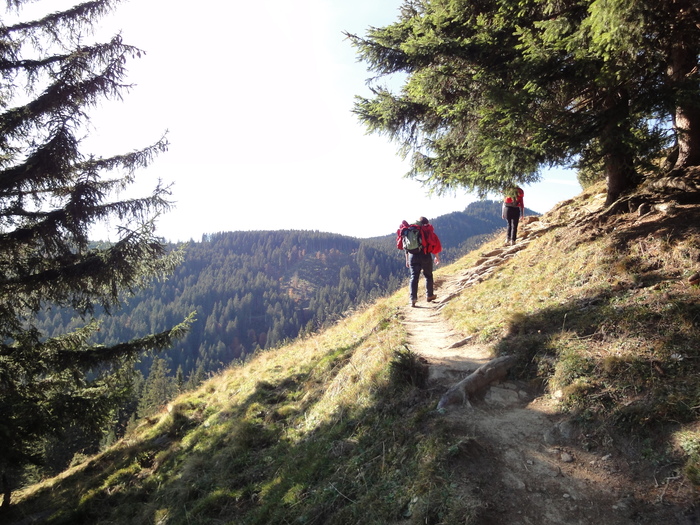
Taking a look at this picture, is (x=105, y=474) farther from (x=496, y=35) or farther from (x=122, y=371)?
(x=496, y=35)

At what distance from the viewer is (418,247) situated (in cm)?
990

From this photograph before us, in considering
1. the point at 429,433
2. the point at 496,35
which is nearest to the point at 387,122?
the point at 496,35

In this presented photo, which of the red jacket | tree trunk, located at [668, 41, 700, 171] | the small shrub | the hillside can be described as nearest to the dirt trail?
the hillside

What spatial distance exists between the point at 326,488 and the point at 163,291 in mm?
196367

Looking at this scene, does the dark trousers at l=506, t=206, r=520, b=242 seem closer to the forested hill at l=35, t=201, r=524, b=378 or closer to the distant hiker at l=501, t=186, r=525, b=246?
the distant hiker at l=501, t=186, r=525, b=246

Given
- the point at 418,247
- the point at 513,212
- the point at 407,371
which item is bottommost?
the point at 407,371

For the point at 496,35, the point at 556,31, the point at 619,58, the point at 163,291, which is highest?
the point at 496,35

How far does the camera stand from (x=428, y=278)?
10344 mm

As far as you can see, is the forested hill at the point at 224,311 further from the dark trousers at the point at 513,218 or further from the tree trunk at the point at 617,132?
the tree trunk at the point at 617,132

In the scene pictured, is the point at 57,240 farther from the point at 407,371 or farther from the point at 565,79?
the point at 565,79

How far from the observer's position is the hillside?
2.86 m

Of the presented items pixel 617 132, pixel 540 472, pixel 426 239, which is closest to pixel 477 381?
pixel 540 472

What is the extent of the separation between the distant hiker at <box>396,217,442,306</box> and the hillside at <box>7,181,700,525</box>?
149 centimetres

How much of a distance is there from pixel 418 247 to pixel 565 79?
16.9 feet
